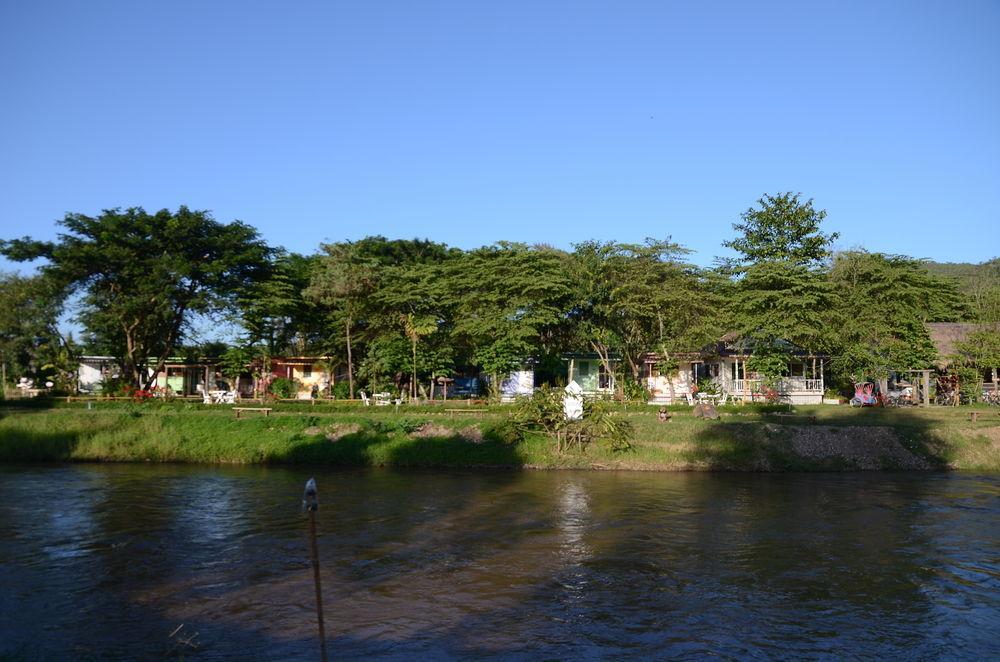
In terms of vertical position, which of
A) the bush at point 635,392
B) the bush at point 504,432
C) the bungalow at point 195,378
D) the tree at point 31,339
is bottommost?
the bush at point 504,432

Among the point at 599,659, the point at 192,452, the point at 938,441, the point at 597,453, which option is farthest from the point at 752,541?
the point at 192,452

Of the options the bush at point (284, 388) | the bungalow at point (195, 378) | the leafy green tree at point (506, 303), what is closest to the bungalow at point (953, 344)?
the leafy green tree at point (506, 303)

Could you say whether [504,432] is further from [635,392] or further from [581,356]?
[581,356]

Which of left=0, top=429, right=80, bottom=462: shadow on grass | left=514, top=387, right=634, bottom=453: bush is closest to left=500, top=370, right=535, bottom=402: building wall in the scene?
left=514, top=387, right=634, bottom=453: bush

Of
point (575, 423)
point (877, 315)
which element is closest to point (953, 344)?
point (877, 315)

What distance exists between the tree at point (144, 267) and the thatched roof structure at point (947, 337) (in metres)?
39.7

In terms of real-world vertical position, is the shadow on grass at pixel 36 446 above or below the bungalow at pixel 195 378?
below

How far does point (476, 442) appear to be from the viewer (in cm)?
2719

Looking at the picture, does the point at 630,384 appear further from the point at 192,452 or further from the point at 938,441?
the point at 192,452

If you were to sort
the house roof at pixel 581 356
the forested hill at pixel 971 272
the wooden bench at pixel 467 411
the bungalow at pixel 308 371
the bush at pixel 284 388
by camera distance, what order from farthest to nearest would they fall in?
1. the forested hill at pixel 971 272
2. the bungalow at pixel 308 371
3. the house roof at pixel 581 356
4. the bush at pixel 284 388
5. the wooden bench at pixel 467 411

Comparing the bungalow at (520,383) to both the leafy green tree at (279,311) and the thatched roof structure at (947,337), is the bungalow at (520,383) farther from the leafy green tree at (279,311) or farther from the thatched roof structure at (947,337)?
the thatched roof structure at (947,337)

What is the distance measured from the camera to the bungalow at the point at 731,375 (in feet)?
140

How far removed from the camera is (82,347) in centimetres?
5309

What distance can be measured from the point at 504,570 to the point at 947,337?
139 feet
